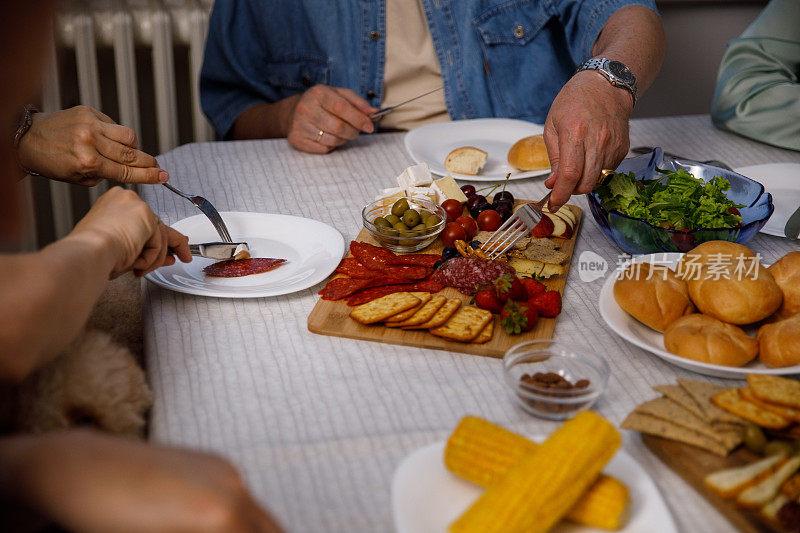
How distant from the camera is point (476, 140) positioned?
6.46 ft

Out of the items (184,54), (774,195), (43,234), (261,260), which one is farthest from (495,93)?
(43,234)

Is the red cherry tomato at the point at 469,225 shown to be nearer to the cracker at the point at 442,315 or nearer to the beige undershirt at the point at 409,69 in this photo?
the cracker at the point at 442,315

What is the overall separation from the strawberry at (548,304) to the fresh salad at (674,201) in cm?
29

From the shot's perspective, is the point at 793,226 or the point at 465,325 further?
the point at 793,226

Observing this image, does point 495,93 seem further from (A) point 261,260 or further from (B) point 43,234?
(B) point 43,234

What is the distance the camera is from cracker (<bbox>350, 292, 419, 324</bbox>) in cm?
110

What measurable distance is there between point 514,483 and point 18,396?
1.78 feet

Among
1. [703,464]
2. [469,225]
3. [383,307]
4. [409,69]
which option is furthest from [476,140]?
[703,464]

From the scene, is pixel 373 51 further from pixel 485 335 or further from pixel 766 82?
pixel 485 335

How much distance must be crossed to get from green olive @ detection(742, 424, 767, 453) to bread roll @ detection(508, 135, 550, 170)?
988 millimetres

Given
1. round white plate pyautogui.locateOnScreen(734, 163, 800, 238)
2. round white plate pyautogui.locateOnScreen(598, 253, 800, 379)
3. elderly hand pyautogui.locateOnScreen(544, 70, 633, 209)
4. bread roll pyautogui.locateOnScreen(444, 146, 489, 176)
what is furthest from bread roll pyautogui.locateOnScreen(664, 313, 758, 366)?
bread roll pyautogui.locateOnScreen(444, 146, 489, 176)

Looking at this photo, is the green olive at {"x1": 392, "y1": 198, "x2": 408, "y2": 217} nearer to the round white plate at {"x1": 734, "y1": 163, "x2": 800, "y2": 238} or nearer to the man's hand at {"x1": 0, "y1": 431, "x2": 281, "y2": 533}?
the round white plate at {"x1": 734, "y1": 163, "x2": 800, "y2": 238}

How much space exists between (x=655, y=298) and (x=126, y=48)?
2272mm

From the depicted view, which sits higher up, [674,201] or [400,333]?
[674,201]
